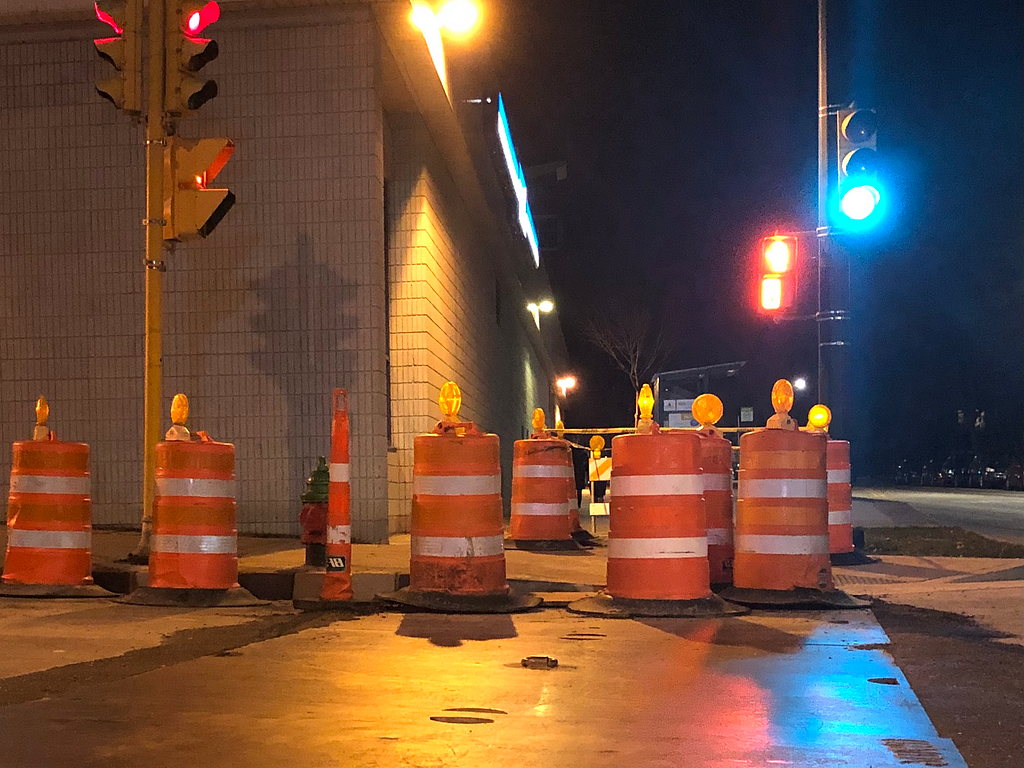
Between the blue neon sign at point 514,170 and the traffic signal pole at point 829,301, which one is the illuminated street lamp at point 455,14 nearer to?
the traffic signal pole at point 829,301

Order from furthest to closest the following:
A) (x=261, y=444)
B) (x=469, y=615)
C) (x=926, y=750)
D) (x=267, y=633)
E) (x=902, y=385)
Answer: (x=902, y=385)
(x=261, y=444)
(x=469, y=615)
(x=267, y=633)
(x=926, y=750)

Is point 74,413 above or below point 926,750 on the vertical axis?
above

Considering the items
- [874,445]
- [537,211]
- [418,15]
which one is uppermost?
[537,211]

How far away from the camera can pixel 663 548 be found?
7.00 meters

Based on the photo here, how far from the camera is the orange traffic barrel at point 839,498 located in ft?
35.8

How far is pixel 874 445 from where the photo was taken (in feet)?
321

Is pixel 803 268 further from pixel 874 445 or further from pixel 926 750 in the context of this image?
pixel 874 445

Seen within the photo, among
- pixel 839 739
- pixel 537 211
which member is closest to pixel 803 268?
pixel 839 739

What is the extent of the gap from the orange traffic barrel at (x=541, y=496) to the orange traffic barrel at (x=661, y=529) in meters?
5.08

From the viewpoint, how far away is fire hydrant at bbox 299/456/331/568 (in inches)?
324

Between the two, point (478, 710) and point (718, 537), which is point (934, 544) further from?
point (478, 710)

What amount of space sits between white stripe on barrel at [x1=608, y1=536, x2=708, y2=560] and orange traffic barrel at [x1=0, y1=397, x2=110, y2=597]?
3666mm

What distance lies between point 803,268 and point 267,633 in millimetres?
7344

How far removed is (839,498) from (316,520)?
5419 mm
